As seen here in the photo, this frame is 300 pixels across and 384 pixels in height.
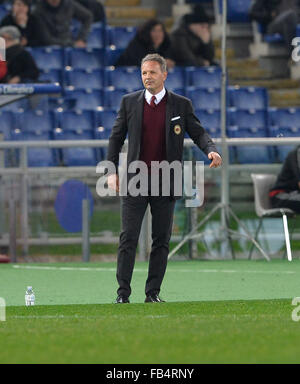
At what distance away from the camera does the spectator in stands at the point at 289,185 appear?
640 inches

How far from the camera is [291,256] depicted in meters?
16.4

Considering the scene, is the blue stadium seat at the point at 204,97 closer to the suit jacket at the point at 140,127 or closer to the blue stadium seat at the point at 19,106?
the blue stadium seat at the point at 19,106

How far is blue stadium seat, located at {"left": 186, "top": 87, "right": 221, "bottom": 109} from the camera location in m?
21.1

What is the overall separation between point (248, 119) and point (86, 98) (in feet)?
8.63

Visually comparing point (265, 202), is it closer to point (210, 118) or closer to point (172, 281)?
point (172, 281)

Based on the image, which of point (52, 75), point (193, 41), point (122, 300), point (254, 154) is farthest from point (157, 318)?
point (193, 41)

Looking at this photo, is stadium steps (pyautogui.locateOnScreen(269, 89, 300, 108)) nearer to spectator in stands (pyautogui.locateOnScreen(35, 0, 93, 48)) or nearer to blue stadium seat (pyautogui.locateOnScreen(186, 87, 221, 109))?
blue stadium seat (pyautogui.locateOnScreen(186, 87, 221, 109))

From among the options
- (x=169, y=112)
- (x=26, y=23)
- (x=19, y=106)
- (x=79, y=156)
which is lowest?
(x=169, y=112)

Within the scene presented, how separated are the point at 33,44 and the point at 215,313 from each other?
1232 cm

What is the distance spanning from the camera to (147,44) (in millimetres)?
21203

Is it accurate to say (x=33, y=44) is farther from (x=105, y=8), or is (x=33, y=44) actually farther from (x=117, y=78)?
(x=105, y=8)

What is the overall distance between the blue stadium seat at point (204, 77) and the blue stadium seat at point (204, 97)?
0.29m

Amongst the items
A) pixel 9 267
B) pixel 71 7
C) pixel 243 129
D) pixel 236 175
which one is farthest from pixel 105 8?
pixel 9 267

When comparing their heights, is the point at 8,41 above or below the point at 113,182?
above
